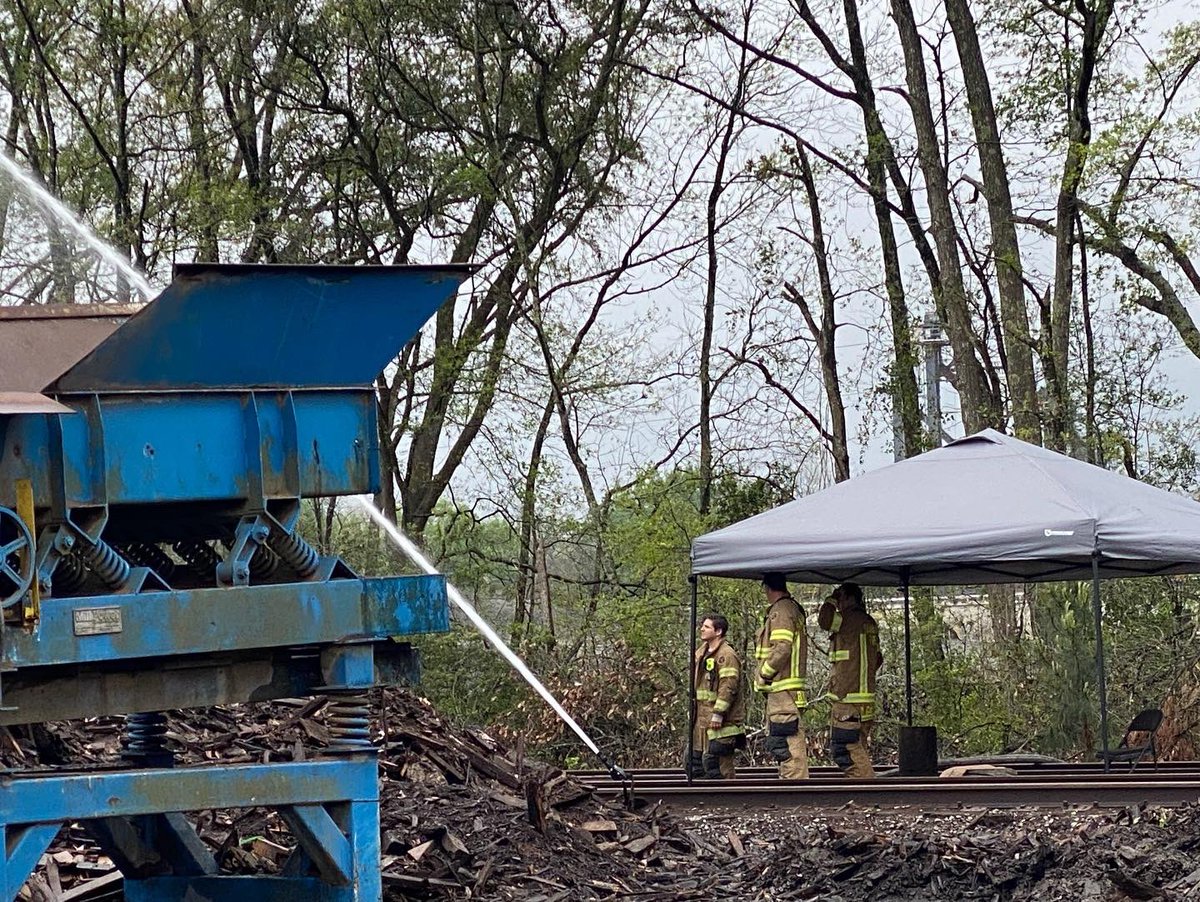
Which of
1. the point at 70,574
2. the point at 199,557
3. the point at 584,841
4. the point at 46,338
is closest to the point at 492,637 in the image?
the point at 584,841

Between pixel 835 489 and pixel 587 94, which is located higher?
pixel 587 94

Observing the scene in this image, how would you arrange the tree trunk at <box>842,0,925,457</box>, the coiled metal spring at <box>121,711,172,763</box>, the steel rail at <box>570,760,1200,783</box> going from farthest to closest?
the tree trunk at <box>842,0,925,457</box> → the steel rail at <box>570,760,1200,783</box> → the coiled metal spring at <box>121,711,172,763</box>

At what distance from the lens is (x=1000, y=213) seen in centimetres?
2439

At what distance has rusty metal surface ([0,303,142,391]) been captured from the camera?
606 centimetres

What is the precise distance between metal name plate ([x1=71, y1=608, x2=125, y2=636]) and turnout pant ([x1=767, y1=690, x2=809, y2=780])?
7.79 m

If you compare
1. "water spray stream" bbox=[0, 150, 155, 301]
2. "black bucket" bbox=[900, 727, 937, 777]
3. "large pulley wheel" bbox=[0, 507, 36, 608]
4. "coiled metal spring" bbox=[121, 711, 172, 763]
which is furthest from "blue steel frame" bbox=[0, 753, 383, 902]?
"water spray stream" bbox=[0, 150, 155, 301]

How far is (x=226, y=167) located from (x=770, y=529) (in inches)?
505

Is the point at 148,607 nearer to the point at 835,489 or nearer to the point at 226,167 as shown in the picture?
the point at 835,489

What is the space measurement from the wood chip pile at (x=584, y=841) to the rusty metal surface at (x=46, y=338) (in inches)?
105

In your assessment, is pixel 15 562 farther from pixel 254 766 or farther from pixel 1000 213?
Answer: pixel 1000 213

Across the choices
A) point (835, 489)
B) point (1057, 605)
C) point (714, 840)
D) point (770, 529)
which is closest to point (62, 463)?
point (714, 840)

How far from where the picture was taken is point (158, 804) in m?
6.06

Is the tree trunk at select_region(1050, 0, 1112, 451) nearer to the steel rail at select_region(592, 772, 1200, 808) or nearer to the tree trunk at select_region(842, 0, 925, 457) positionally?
the tree trunk at select_region(842, 0, 925, 457)

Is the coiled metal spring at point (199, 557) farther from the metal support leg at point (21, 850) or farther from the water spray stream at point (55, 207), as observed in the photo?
the water spray stream at point (55, 207)
